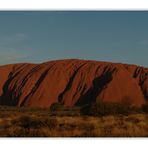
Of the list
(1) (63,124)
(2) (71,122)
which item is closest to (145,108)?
(2) (71,122)

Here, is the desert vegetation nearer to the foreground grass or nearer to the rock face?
the foreground grass

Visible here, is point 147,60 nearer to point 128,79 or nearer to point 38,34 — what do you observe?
point 128,79

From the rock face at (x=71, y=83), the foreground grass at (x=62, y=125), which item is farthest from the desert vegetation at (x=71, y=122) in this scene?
the rock face at (x=71, y=83)

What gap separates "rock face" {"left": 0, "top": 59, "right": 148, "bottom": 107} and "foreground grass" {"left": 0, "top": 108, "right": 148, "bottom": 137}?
7.3 inches

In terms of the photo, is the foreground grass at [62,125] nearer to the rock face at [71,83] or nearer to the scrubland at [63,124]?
the scrubland at [63,124]

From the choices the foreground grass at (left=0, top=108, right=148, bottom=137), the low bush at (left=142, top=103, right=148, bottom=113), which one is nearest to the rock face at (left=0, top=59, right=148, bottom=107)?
the low bush at (left=142, top=103, right=148, bottom=113)

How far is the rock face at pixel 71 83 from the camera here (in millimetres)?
18078

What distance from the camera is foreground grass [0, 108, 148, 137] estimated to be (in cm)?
1798

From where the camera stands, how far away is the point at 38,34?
18.2m

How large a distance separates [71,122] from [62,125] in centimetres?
15

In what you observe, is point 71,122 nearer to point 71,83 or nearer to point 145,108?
point 71,83

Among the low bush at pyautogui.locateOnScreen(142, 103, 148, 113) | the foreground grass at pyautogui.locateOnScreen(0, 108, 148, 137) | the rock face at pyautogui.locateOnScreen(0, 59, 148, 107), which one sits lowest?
the foreground grass at pyautogui.locateOnScreen(0, 108, 148, 137)

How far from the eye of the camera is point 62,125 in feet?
59.2
